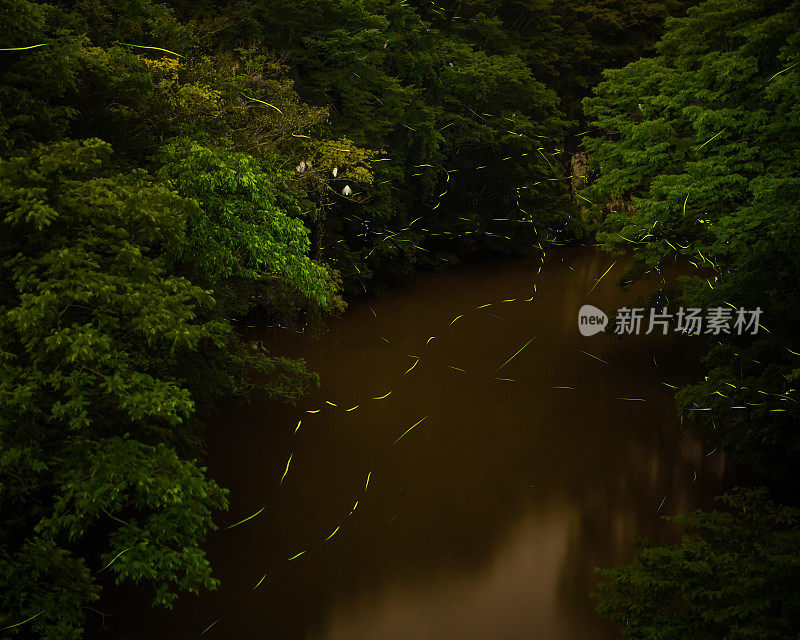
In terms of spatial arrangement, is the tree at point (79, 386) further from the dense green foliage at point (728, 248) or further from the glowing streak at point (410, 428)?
the glowing streak at point (410, 428)

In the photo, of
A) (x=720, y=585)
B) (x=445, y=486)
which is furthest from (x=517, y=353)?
(x=720, y=585)

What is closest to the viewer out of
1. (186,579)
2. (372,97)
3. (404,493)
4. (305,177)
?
(186,579)

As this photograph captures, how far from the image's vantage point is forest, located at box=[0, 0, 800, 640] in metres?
4.27

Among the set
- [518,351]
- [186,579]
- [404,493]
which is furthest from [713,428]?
[186,579]

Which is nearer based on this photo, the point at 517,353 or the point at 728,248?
the point at 728,248

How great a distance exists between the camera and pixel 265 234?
6914 millimetres

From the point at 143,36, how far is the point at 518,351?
676cm

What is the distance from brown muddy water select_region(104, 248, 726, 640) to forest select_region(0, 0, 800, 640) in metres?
0.40

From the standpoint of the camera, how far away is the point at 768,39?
860cm

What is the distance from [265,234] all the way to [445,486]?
3.17m

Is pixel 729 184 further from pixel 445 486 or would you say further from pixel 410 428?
pixel 445 486

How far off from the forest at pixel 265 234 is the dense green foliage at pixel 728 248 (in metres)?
0.03

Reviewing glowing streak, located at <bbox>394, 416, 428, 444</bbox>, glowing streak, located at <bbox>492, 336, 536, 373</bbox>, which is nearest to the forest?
glowing streak, located at <bbox>394, 416, 428, 444</bbox>

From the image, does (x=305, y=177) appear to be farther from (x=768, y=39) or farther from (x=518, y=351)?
(x=768, y=39)
